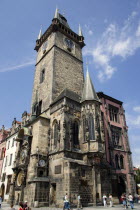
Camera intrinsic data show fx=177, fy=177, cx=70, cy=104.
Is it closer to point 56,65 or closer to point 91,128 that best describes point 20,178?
point 91,128

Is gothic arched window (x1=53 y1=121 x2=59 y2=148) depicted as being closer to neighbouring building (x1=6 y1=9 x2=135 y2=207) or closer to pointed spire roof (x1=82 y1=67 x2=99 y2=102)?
neighbouring building (x1=6 y1=9 x2=135 y2=207)

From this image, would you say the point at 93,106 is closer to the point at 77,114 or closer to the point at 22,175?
the point at 77,114

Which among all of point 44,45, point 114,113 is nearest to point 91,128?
point 114,113

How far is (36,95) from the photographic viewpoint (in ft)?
89.4

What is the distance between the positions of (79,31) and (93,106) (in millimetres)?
21206

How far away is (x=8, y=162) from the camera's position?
29.7 m

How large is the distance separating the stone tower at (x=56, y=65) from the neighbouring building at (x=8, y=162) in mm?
8365

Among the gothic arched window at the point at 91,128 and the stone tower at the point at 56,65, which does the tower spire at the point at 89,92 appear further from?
the stone tower at the point at 56,65

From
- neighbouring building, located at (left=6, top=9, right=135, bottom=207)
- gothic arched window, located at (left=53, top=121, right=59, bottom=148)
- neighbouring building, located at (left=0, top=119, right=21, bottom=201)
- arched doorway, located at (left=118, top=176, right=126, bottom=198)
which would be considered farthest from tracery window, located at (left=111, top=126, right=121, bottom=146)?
neighbouring building, located at (left=0, top=119, right=21, bottom=201)

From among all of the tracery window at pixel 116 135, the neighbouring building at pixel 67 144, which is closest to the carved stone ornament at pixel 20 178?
the neighbouring building at pixel 67 144

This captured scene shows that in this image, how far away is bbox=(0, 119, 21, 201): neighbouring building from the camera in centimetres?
2730

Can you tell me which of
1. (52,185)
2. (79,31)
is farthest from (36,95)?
(79,31)

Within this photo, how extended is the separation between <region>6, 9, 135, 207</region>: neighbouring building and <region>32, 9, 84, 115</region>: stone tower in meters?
0.14

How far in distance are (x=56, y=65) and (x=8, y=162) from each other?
58.9 ft
